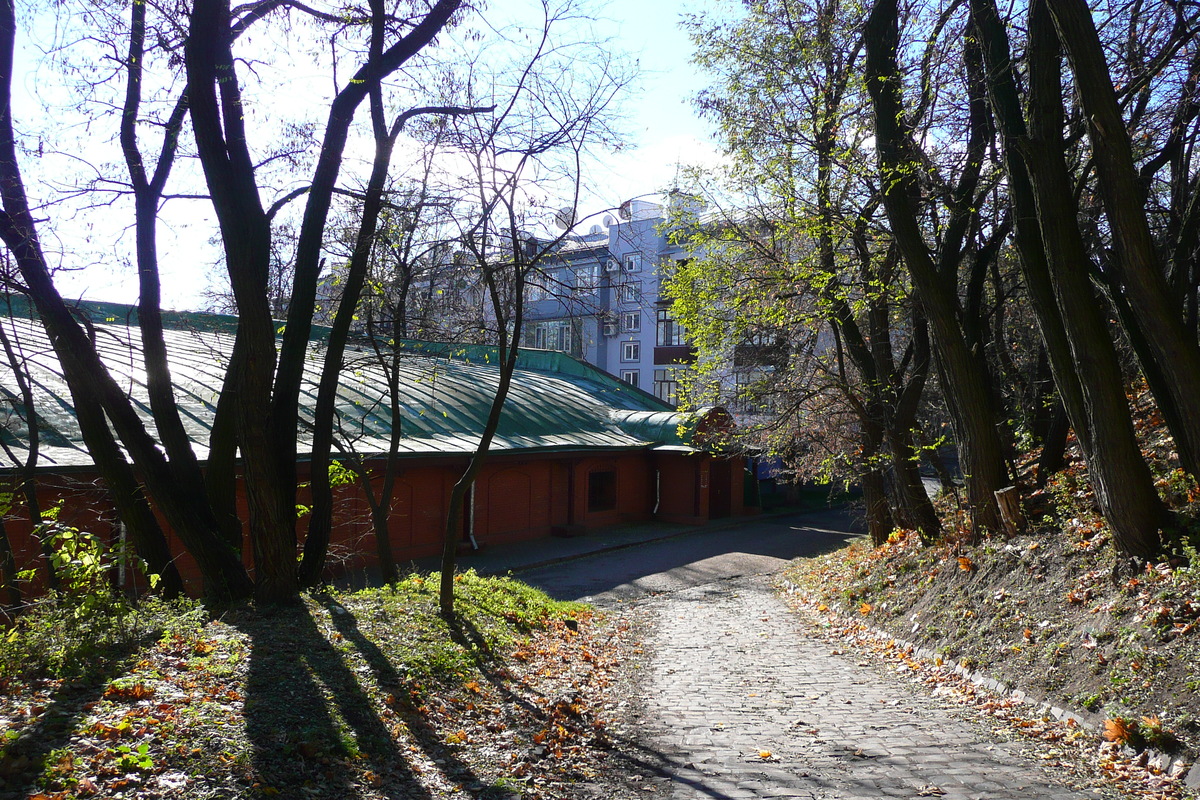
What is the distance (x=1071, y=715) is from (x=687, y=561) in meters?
15.7

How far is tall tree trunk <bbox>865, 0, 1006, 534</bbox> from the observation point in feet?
33.4

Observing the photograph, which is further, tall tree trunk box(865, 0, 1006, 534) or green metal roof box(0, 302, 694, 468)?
green metal roof box(0, 302, 694, 468)

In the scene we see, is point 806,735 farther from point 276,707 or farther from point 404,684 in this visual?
point 276,707

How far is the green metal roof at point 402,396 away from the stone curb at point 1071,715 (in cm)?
721

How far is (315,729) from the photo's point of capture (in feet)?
17.3

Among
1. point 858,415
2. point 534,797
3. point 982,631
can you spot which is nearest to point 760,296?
point 858,415

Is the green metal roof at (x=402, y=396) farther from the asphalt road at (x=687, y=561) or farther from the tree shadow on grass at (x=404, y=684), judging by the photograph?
the asphalt road at (x=687, y=561)

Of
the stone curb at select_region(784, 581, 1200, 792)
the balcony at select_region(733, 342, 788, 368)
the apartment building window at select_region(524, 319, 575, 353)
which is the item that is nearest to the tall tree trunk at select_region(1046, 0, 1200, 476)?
the stone curb at select_region(784, 581, 1200, 792)

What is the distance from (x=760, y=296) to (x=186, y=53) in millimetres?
9303

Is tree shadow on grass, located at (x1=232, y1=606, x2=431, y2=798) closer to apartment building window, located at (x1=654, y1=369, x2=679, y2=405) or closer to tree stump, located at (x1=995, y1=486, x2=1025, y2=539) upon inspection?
tree stump, located at (x1=995, y1=486, x2=1025, y2=539)

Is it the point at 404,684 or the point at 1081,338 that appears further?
the point at 1081,338

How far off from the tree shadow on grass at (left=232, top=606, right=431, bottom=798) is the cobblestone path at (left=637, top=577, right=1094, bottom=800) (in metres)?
1.84

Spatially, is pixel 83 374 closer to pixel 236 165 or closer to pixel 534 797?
pixel 236 165

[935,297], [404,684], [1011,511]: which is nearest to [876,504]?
[1011,511]
